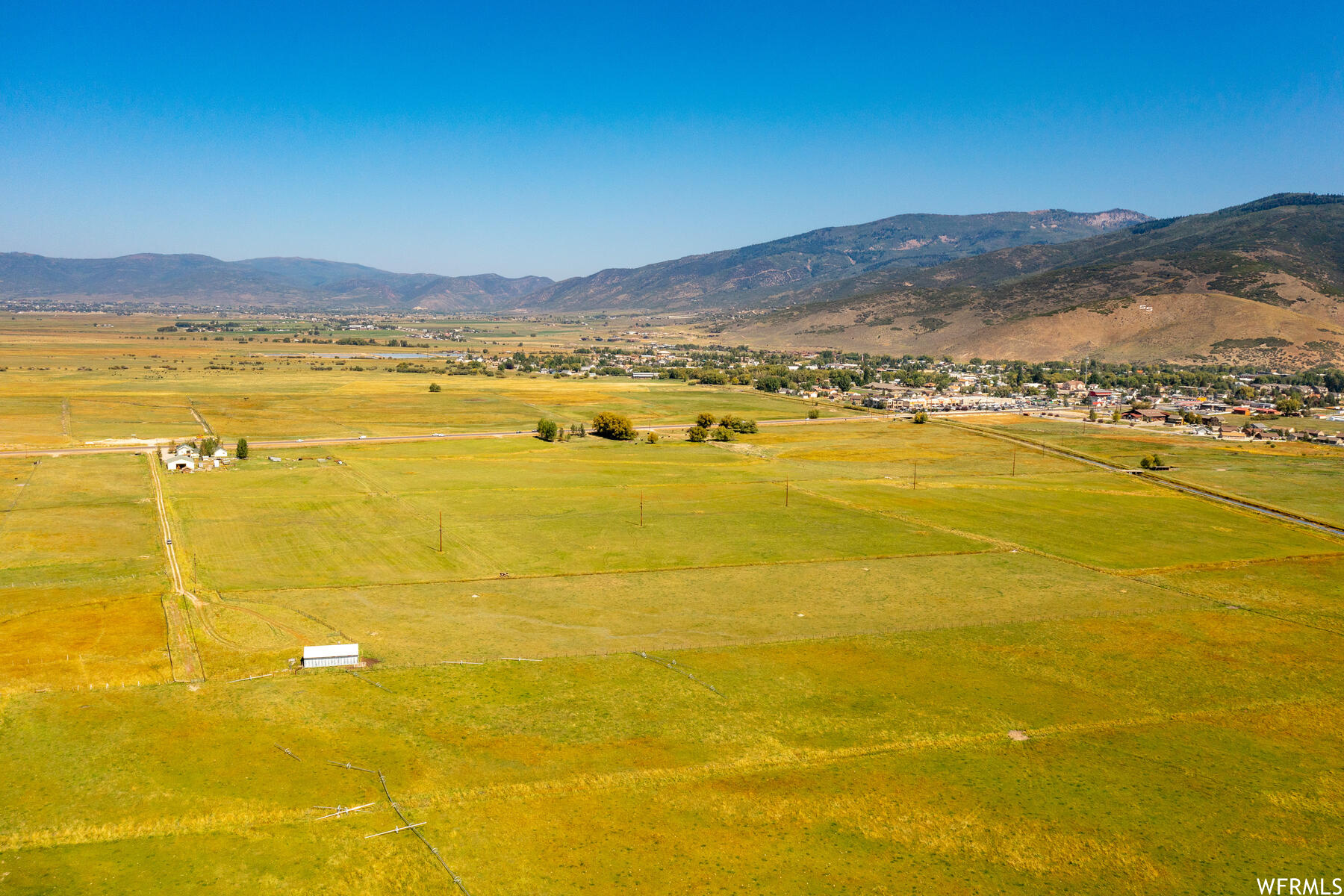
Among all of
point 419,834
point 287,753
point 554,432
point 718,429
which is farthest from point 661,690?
point 718,429

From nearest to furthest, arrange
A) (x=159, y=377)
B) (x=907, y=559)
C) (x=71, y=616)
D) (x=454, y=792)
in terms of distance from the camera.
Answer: (x=454, y=792) → (x=71, y=616) → (x=907, y=559) → (x=159, y=377)

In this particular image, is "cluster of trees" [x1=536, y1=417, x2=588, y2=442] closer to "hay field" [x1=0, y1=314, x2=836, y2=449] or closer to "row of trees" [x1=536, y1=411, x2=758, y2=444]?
"row of trees" [x1=536, y1=411, x2=758, y2=444]

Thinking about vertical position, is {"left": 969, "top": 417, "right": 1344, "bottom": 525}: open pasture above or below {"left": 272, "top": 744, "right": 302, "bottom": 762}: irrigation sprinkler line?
above

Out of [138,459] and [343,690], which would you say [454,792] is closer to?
[343,690]

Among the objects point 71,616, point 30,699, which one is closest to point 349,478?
point 71,616

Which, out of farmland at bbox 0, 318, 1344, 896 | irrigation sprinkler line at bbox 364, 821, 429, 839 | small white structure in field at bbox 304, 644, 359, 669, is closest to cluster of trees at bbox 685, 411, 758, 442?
farmland at bbox 0, 318, 1344, 896
